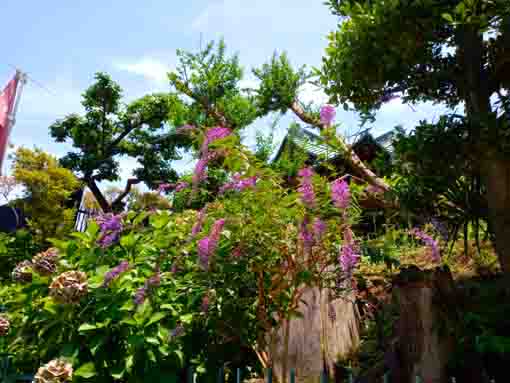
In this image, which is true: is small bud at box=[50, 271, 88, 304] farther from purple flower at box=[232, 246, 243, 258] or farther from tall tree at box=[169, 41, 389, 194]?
tall tree at box=[169, 41, 389, 194]

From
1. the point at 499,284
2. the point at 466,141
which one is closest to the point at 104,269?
the point at 466,141

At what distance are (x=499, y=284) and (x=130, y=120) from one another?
1695cm

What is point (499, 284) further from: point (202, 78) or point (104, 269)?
point (202, 78)

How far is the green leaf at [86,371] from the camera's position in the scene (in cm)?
197

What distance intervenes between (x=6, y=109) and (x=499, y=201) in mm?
10056

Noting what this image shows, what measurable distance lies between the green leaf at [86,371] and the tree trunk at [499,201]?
304 centimetres

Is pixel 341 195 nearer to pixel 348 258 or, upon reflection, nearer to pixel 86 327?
A: pixel 348 258

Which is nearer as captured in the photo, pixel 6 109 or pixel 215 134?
pixel 215 134

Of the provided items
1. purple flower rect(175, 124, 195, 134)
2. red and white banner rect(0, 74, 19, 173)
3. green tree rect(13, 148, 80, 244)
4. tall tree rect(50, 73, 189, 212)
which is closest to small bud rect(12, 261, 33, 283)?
purple flower rect(175, 124, 195, 134)

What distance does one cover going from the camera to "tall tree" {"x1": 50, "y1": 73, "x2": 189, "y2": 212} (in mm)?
17172

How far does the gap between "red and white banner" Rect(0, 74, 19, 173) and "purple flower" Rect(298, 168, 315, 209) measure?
8768mm

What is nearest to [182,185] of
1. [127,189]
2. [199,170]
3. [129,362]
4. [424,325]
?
[199,170]

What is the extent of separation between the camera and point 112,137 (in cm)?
1797

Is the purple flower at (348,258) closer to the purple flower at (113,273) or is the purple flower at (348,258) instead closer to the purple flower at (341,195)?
the purple flower at (341,195)
